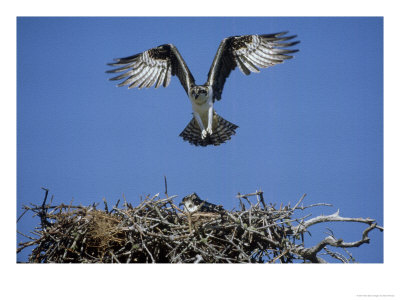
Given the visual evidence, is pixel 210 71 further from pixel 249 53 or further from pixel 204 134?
pixel 204 134

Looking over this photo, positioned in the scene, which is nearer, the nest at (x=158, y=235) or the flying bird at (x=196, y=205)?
the nest at (x=158, y=235)

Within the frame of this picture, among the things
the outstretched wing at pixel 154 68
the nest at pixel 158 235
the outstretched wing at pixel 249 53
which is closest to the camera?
the nest at pixel 158 235

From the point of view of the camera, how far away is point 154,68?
22.4ft

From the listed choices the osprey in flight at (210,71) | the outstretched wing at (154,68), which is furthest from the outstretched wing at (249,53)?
the outstretched wing at (154,68)

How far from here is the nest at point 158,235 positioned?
167 inches

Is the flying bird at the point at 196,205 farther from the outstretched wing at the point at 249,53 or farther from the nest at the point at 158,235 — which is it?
the outstretched wing at the point at 249,53

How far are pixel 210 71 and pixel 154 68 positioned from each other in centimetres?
87

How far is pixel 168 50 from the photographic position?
6.74m

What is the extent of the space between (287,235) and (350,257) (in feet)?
2.26

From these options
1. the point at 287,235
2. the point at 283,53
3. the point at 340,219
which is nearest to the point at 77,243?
the point at 287,235

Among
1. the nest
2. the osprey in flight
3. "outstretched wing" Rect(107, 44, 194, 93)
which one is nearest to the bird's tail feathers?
the osprey in flight

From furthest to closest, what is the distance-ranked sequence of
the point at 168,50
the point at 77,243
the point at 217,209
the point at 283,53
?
the point at 168,50, the point at 283,53, the point at 217,209, the point at 77,243

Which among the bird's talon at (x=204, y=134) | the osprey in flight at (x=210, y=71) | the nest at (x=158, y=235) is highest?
the osprey in flight at (x=210, y=71)
